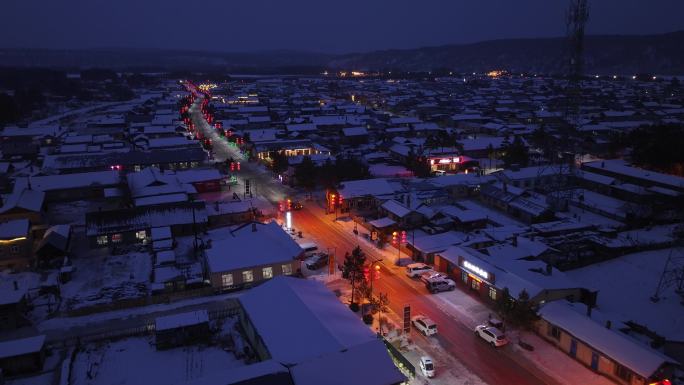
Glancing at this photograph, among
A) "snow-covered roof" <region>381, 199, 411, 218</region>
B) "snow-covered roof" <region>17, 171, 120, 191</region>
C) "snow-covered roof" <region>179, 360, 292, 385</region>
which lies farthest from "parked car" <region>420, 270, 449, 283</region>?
"snow-covered roof" <region>17, 171, 120, 191</region>

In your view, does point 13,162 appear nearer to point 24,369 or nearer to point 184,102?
point 24,369

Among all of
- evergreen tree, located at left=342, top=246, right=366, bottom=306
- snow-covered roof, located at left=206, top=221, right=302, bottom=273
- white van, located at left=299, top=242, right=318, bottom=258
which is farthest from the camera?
white van, located at left=299, top=242, right=318, bottom=258

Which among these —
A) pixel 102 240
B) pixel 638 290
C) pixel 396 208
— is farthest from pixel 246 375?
pixel 396 208

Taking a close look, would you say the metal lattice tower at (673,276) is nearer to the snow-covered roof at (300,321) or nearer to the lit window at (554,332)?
the lit window at (554,332)

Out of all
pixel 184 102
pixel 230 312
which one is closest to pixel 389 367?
pixel 230 312

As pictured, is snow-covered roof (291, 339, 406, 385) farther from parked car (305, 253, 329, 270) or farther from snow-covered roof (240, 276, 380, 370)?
parked car (305, 253, 329, 270)

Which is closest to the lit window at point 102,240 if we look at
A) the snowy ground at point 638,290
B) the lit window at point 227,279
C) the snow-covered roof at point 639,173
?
the lit window at point 227,279
